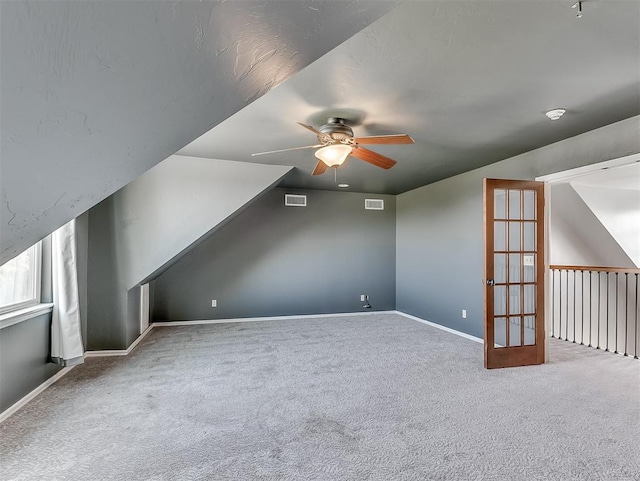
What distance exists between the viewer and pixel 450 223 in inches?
207

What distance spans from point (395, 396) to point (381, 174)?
3.19m

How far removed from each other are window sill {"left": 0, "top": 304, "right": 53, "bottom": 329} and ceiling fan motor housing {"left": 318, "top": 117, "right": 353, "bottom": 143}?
2.82 m

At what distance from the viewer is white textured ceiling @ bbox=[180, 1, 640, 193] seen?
1.71m

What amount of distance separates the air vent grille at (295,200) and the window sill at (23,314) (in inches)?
151

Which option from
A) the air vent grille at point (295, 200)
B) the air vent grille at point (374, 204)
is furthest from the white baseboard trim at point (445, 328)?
the air vent grille at point (295, 200)

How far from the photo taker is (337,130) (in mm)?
2902

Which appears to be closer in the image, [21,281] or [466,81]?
[466,81]

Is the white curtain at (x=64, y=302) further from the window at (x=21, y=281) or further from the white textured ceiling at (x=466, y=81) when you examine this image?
the white textured ceiling at (x=466, y=81)

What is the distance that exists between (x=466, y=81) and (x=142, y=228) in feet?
12.2

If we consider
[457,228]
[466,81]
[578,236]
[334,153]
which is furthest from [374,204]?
[466,81]

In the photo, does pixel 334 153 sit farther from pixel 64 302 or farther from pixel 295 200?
pixel 295 200

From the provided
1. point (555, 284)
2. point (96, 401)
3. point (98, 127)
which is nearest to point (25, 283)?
point (96, 401)

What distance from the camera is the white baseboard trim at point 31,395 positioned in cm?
249

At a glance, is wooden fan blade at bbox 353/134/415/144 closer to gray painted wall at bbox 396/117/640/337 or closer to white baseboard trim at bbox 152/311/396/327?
gray painted wall at bbox 396/117/640/337
